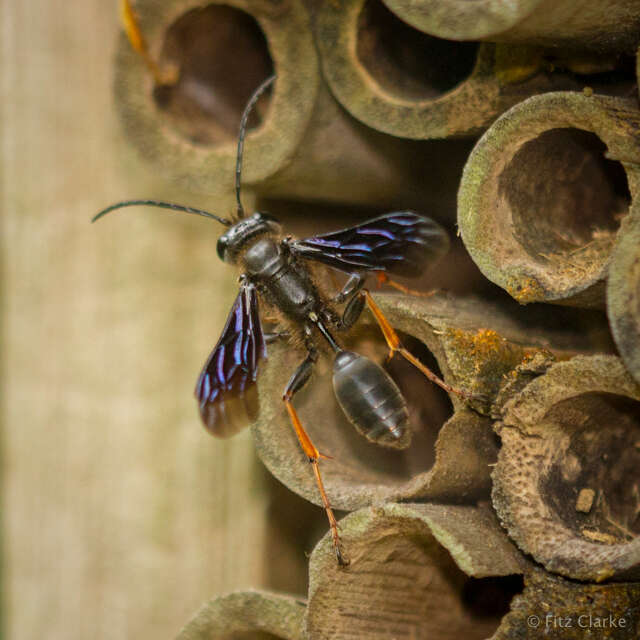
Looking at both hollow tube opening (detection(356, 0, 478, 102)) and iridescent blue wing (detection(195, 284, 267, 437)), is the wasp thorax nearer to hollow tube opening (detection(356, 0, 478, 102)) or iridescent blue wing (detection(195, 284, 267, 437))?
iridescent blue wing (detection(195, 284, 267, 437))

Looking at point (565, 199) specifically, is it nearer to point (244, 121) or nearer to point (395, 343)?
point (395, 343)

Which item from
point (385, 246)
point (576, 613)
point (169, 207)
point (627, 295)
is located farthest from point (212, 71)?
point (576, 613)

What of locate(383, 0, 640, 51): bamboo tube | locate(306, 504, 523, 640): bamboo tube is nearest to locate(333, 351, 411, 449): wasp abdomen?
locate(306, 504, 523, 640): bamboo tube

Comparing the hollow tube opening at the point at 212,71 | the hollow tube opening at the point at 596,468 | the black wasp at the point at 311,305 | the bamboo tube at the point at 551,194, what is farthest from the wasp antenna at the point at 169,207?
the hollow tube opening at the point at 596,468

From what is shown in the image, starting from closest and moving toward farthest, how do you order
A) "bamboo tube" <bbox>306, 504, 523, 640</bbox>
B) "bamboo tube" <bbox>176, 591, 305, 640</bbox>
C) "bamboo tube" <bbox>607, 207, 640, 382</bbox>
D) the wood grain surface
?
"bamboo tube" <bbox>607, 207, 640, 382</bbox> < "bamboo tube" <bbox>306, 504, 523, 640</bbox> < "bamboo tube" <bbox>176, 591, 305, 640</bbox> < the wood grain surface

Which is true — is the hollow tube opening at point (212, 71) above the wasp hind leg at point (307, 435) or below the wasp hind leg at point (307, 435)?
above

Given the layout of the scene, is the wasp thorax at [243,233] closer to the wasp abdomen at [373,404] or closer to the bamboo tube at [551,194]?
the wasp abdomen at [373,404]
